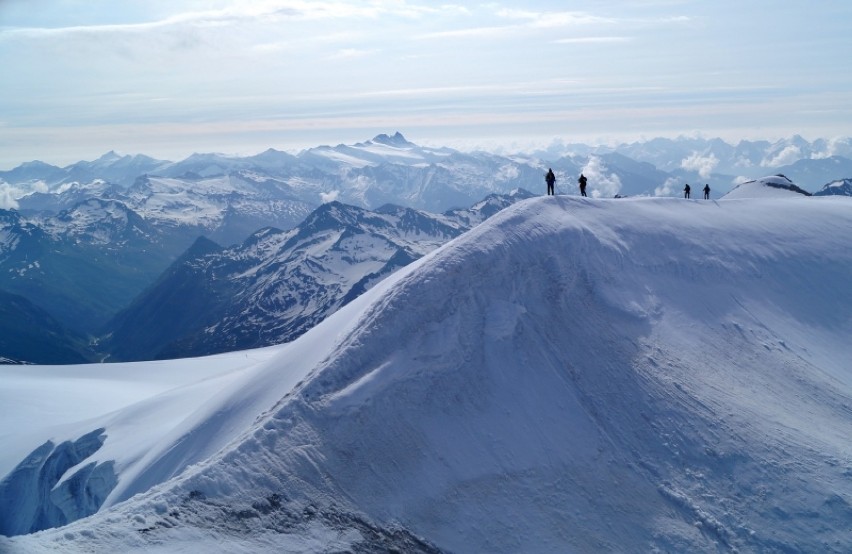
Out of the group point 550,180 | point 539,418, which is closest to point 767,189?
point 550,180

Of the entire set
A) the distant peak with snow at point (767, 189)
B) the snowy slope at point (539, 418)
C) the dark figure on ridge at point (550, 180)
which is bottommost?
the snowy slope at point (539, 418)

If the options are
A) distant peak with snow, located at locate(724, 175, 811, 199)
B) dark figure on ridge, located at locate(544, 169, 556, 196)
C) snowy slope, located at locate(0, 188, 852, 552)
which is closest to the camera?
snowy slope, located at locate(0, 188, 852, 552)

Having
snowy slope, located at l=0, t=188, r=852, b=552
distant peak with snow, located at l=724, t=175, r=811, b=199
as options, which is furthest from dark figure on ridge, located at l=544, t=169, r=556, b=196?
distant peak with snow, located at l=724, t=175, r=811, b=199

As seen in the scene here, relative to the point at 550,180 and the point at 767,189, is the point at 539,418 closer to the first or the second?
the point at 550,180

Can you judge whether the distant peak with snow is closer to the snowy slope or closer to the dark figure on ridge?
the snowy slope

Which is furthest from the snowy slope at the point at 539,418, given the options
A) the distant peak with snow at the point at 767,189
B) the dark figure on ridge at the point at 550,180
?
the distant peak with snow at the point at 767,189

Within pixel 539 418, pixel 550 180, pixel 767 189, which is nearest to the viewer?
pixel 539 418

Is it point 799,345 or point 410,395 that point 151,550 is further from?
point 799,345

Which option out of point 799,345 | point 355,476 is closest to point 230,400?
point 355,476

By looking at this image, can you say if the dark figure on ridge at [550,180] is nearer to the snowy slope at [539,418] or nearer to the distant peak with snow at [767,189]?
the snowy slope at [539,418]
